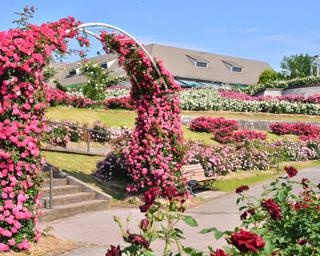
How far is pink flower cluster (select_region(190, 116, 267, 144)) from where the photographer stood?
22188 millimetres

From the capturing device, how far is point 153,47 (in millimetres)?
64750

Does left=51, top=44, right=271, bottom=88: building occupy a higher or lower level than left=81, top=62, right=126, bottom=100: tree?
higher

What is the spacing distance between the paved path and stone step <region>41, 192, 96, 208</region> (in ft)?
1.72

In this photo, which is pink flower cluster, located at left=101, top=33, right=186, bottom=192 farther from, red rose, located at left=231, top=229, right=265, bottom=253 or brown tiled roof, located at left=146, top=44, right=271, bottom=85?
brown tiled roof, located at left=146, top=44, right=271, bottom=85

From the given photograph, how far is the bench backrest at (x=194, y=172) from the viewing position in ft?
44.3

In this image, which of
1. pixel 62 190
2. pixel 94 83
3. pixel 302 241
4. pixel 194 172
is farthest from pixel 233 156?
pixel 302 241

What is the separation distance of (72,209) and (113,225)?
1255mm

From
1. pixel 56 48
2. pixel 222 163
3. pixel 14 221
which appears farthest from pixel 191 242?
pixel 222 163

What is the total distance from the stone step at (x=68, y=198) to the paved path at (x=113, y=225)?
523mm

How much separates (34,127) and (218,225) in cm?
396

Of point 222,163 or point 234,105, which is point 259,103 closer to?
point 234,105

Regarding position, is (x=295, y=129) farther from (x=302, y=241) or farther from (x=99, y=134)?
(x=302, y=241)

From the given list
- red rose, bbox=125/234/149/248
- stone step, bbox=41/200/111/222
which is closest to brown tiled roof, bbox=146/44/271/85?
stone step, bbox=41/200/111/222

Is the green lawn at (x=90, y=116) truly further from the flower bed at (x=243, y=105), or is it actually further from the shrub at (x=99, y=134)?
the flower bed at (x=243, y=105)
